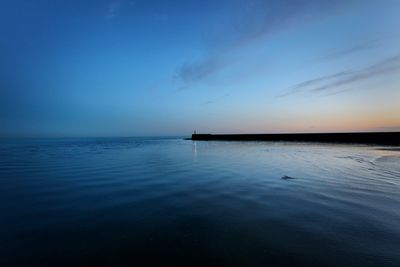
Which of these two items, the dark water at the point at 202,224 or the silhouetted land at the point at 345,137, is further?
the silhouetted land at the point at 345,137

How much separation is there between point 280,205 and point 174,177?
600 centimetres

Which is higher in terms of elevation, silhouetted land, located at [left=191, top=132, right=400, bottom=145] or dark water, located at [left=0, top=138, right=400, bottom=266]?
silhouetted land, located at [left=191, top=132, right=400, bottom=145]

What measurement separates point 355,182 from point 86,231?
10.2 m

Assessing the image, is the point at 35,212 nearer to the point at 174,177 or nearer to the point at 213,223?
the point at 213,223

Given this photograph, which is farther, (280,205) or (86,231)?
(280,205)

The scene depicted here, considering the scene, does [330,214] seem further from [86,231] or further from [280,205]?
[86,231]

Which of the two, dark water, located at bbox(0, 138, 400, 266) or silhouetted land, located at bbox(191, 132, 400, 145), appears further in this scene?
silhouetted land, located at bbox(191, 132, 400, 145)

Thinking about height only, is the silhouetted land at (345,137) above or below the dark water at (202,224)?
above

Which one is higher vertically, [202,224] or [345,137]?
[345,137]

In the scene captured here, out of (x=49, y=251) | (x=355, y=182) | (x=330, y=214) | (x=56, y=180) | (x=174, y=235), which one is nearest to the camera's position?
(x=49, y=251)

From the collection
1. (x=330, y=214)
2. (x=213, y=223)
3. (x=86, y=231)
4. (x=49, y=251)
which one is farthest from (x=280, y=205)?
(x=49, y=251)

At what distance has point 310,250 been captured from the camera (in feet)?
13.3

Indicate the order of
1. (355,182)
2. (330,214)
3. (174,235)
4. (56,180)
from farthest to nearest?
(56,180) → (355,182) → (330,214) → (174,235)

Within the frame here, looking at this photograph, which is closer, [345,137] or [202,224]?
[202,224]
